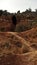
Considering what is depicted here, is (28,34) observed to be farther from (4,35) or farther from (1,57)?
(1,57)

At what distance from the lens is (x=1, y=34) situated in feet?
62.3

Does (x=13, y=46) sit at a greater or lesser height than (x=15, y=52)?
greater

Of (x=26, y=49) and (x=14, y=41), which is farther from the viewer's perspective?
(x=14, y=41)

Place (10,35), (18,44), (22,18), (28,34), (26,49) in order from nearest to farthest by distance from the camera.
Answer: (26,49) → (18,44) → (10,35) → (28,34) → (22,18)

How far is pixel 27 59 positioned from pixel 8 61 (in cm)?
116

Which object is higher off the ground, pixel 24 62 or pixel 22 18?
pixel 24 62

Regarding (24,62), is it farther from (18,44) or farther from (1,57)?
(18,44)

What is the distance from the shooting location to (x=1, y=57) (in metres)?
12.4

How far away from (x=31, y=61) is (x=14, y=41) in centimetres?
515

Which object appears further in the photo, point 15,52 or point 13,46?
point 13,46

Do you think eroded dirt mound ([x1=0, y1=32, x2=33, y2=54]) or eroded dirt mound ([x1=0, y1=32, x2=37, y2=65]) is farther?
eroded dirt mound ([x1=0, y1=32, x2=33, y2=54])

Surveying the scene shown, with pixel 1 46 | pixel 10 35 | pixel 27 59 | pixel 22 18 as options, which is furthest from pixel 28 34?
pixel 22 18

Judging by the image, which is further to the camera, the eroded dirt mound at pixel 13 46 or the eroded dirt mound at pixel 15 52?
the eroded dirt mound at pixel 13 46

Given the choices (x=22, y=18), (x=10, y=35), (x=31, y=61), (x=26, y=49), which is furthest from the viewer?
(x=22, y=18)
